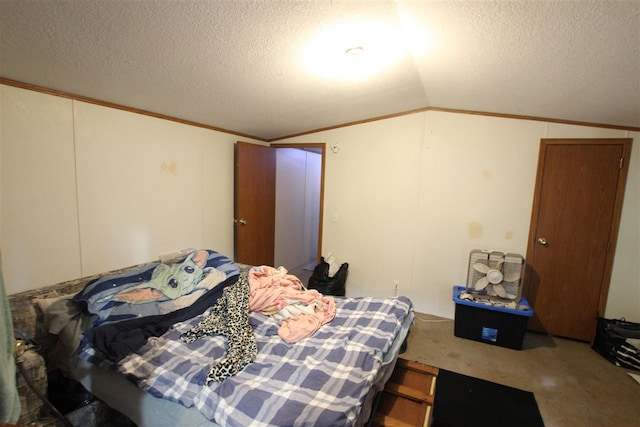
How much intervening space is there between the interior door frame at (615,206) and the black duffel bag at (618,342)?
0.17 m

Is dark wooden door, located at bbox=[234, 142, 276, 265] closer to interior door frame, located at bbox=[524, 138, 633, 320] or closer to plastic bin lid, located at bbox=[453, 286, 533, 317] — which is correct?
plastic bin lid, located at bbox=[453, 286, 533, 317]

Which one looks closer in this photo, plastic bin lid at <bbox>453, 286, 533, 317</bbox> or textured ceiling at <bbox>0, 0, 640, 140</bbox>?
textured ceiling at <bbox>0, 0, 640, 140</bbox>

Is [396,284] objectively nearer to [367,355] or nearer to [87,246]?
[367,355]

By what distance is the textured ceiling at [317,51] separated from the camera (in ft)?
4.14

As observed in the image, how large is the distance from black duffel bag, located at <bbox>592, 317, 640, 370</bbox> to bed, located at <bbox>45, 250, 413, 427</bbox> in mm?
1955

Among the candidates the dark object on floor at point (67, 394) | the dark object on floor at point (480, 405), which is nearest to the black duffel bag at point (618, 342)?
the dark object on floor at point (480, 405)

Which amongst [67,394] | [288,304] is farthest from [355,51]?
[67,394]

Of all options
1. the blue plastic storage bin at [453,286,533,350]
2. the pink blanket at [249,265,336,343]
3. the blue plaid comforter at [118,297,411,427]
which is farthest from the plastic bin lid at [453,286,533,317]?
the pink blanket at [249,265,336,343]

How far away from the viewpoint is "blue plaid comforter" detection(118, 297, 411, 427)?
3.82 ft

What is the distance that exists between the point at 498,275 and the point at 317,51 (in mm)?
2603

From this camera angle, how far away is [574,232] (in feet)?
9.12

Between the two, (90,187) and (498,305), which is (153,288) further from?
(498,305)

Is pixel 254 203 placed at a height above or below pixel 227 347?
above

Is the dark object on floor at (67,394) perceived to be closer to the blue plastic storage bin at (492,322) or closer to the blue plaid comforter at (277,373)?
the blue plaid comforter at (277,373)
